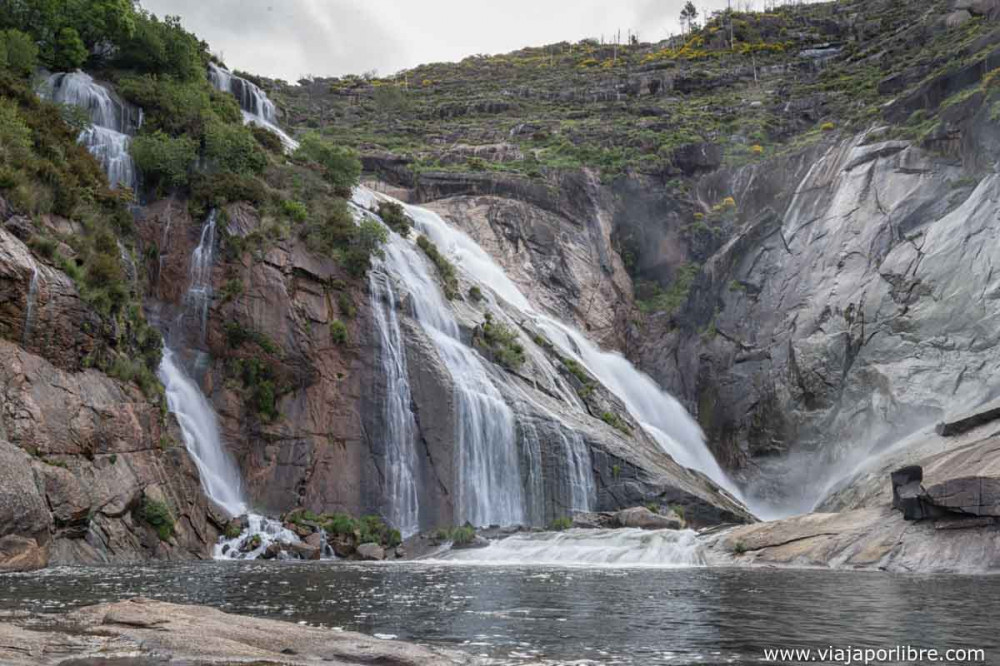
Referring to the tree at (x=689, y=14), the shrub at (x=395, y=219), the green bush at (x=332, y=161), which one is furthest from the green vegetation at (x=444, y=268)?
the tree at (x=689, y=14)

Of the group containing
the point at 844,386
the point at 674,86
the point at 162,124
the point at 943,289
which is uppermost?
the point at 674,86

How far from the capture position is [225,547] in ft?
88.3

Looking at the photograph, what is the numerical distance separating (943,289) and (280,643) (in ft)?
137

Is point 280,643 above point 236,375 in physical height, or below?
below

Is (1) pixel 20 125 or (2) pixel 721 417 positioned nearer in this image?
(1) pixel 20 125

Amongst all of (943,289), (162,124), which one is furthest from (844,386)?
(162,124)

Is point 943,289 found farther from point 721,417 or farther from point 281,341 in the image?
point 281,341

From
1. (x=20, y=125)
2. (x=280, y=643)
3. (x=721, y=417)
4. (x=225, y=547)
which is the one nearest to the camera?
(x=280, y=643)

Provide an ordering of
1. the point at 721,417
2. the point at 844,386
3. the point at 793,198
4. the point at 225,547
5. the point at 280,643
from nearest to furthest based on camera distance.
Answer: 1. the point at 280,643
2. the point at 225,547
3. the point at 844,386
4. the point at 721,417
5. the point at 793,198

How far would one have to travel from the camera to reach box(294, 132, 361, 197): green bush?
153ft

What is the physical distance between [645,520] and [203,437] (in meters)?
18.2

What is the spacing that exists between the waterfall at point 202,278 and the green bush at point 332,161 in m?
12.4

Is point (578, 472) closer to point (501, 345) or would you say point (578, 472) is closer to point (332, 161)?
point (501, 345)

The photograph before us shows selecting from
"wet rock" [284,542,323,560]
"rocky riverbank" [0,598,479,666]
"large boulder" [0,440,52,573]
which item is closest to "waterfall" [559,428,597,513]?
"wet rock" [284,542,323,560]
